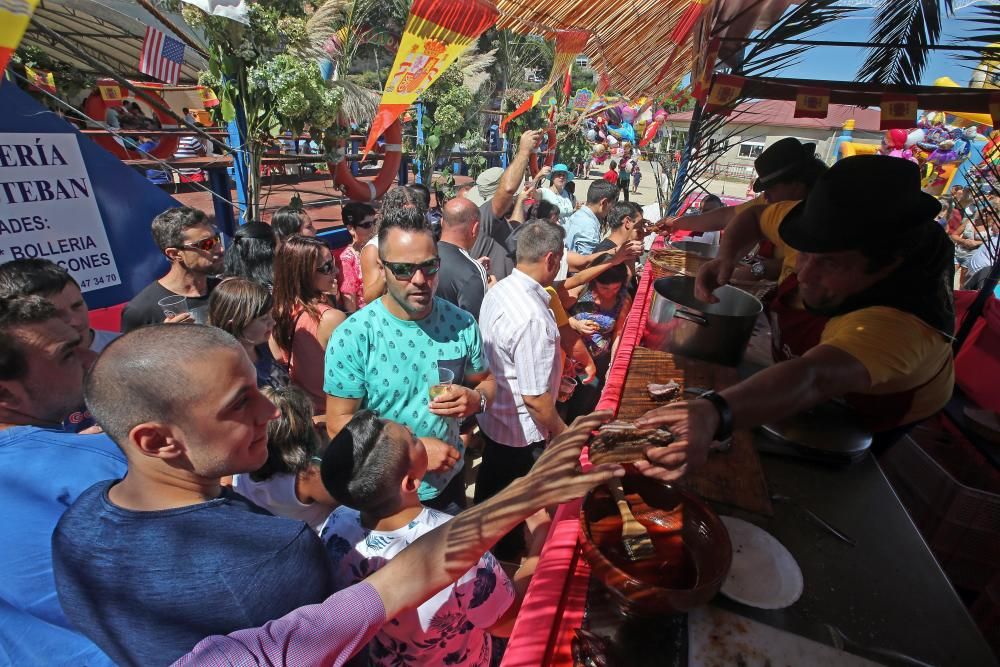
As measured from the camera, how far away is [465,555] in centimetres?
130

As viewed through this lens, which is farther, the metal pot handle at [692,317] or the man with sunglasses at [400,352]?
the man with sunglasses at [400,352]

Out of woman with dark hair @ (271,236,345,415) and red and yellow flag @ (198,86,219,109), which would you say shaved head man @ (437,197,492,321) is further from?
red and yellow flag @ (198,86,219,109)

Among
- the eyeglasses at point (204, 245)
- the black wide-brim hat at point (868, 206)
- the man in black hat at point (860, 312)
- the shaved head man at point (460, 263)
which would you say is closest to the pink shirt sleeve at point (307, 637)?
the man in black hat at point (860, 312)

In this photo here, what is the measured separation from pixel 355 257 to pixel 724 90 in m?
4.25

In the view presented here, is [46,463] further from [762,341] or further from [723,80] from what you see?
[723,80]

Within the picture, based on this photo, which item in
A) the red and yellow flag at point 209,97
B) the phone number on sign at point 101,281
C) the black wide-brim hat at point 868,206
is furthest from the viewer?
the red and yellow flag at point 209,97

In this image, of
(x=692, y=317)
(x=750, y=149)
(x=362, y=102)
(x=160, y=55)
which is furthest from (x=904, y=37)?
(x=750, y=149)

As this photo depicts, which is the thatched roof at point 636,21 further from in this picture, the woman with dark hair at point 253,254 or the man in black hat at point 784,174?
the woman with dark hair at point 253,254

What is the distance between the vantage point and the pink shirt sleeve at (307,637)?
40.5 inches

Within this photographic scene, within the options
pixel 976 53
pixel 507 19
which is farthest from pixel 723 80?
pixel 507 19

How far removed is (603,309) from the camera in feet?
16.3

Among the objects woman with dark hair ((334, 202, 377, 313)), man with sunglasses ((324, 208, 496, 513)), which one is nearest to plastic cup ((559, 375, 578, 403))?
man with sunglasses ((324, 208, 496, 513))

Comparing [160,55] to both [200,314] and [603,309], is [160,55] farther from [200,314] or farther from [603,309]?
[603,309]

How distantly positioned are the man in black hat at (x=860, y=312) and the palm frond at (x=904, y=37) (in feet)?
11.1
